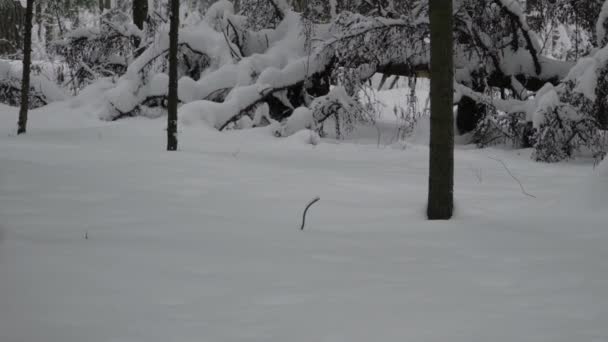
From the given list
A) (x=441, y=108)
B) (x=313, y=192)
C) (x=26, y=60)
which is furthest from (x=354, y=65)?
(x=441, y=108)

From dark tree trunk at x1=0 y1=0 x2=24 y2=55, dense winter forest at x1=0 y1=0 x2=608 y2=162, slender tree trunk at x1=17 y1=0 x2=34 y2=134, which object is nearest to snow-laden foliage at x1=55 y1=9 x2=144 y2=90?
dense winter forest at x1=0 y1=0 x2=608 y2=162

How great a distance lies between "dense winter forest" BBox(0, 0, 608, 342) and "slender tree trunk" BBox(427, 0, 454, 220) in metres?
0.02

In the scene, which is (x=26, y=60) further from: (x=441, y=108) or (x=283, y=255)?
(x=283, y=255)

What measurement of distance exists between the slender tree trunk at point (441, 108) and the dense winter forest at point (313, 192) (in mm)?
17

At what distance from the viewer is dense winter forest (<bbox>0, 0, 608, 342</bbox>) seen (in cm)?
273

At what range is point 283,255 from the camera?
3736 millimetres

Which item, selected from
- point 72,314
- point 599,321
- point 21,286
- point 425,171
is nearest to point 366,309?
point 599,321

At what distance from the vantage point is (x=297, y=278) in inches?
129

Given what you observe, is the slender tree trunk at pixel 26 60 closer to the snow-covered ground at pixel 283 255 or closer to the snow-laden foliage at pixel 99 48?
the snow-covered ground at pixel 283 255

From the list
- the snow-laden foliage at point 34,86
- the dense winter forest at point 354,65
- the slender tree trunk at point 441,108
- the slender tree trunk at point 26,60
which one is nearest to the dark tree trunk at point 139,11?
the dense winter forest at point 354,65

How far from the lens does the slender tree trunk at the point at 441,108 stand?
483 centimetres

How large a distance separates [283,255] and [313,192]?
238 cm

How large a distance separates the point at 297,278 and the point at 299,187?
9.97 ft

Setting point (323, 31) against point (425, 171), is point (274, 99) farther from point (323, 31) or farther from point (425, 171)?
point (425, 171)
